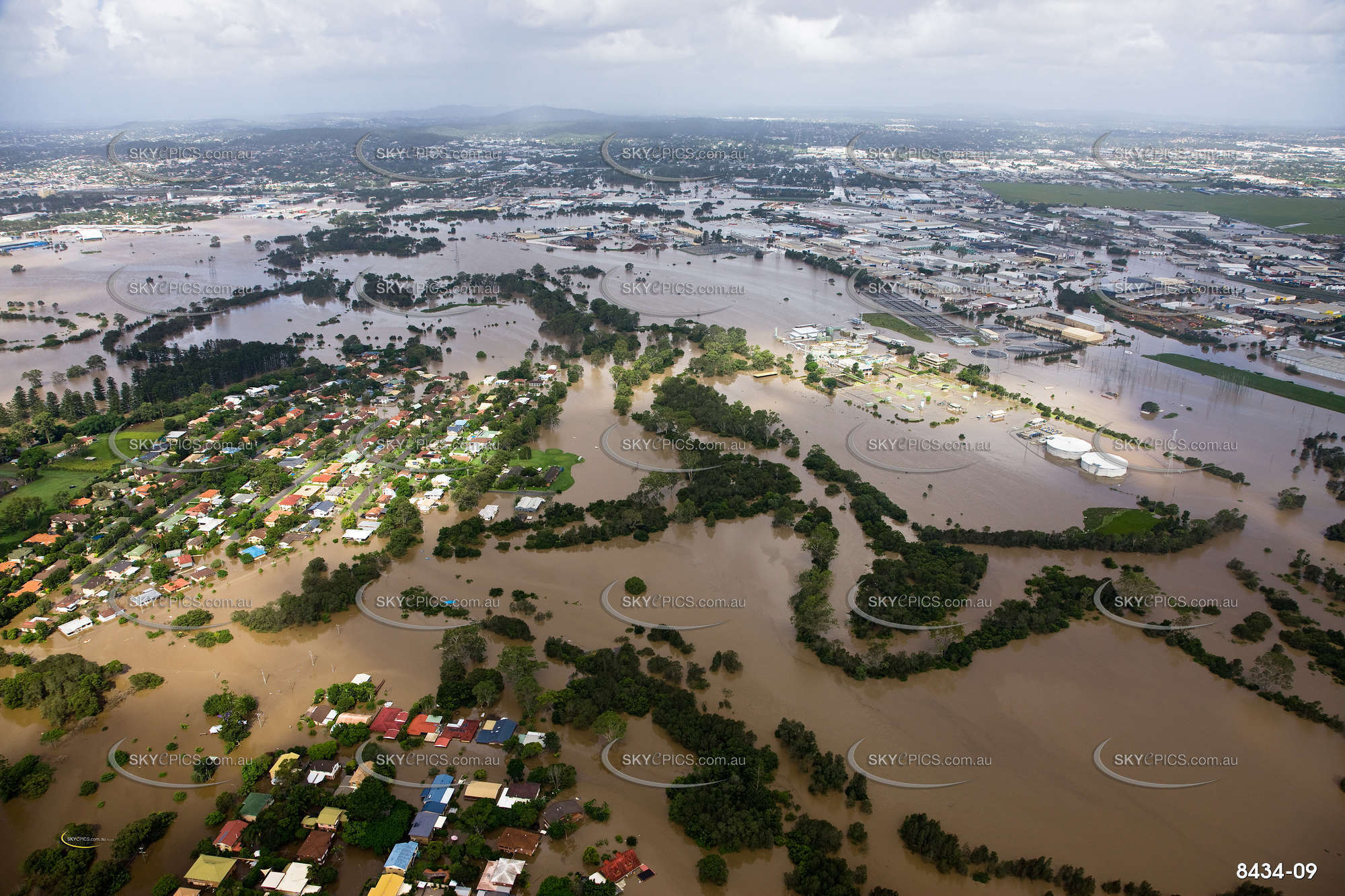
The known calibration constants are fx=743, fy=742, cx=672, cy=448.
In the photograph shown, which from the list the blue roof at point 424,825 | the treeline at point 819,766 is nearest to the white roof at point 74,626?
the blue roof at point 424,825

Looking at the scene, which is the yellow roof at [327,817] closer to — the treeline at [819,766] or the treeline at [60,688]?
the treeline at [60,688]

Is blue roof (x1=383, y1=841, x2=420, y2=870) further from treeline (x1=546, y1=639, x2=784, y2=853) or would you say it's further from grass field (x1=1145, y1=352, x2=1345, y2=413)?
grass field (x1=1145, y1=352, x2=1345, y2=413)

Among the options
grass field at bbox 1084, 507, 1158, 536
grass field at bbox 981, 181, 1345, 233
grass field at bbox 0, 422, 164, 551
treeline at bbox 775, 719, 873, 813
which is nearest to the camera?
treeline at bbox 775, 719, 873, 813

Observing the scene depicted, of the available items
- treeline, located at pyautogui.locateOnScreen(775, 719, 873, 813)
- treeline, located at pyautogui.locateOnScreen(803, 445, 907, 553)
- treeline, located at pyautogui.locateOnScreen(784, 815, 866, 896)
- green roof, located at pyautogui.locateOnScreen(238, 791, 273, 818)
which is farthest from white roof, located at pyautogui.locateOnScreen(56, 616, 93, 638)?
treeline, located at pyautogui.locateOnScreen(803, 445, 907, 553)

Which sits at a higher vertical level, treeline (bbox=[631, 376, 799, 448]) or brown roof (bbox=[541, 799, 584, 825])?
treeline (bbox=[631, 376, 799, 448])

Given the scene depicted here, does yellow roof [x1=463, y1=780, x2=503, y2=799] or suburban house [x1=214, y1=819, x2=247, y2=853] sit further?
yellow roof [x1=463, y1=780, x2=503, y2=799]

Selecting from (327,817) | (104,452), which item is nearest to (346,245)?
(104,452)

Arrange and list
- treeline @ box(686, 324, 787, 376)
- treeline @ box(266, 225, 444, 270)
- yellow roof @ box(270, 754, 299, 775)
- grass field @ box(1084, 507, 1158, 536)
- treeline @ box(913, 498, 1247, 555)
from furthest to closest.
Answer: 1. treeline @ box(266, 225, 444, 270)
2. treeline @ box(686, 324, 787, 376)
3. grass field @ box(1084, 507, 1158, 536)
4. treeline @ box(913, 498, 1247, 555)
5. yellow roof @ box(270, 754, 299, 775)
